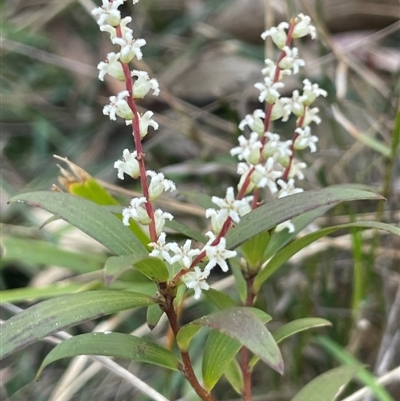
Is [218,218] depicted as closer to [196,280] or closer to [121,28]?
[196,280]

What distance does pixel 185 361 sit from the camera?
0.42 m

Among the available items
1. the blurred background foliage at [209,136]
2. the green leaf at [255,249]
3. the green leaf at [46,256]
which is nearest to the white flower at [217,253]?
the green leaf at [255,249]

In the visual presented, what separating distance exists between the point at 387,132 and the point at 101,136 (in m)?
0.62

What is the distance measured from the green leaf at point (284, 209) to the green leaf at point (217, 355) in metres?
0.09

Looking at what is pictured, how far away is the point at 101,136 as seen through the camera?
120 cm

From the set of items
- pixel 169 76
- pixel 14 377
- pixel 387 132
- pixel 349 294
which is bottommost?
pixel 14 377

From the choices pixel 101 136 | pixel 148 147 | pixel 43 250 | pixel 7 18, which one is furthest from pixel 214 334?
pixel 7 18

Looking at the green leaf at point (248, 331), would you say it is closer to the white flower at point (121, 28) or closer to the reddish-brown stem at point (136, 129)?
the reddish-brown stem at point (136, 129)

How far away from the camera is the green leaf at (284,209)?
0.37 metres

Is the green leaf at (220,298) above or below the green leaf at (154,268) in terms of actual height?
below

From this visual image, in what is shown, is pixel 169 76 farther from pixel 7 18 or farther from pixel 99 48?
pixel 7 18

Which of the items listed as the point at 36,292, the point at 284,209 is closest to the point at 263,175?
the point at 284,209

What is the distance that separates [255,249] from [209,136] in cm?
63

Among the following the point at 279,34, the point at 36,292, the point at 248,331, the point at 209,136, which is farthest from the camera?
the point at 209,136
